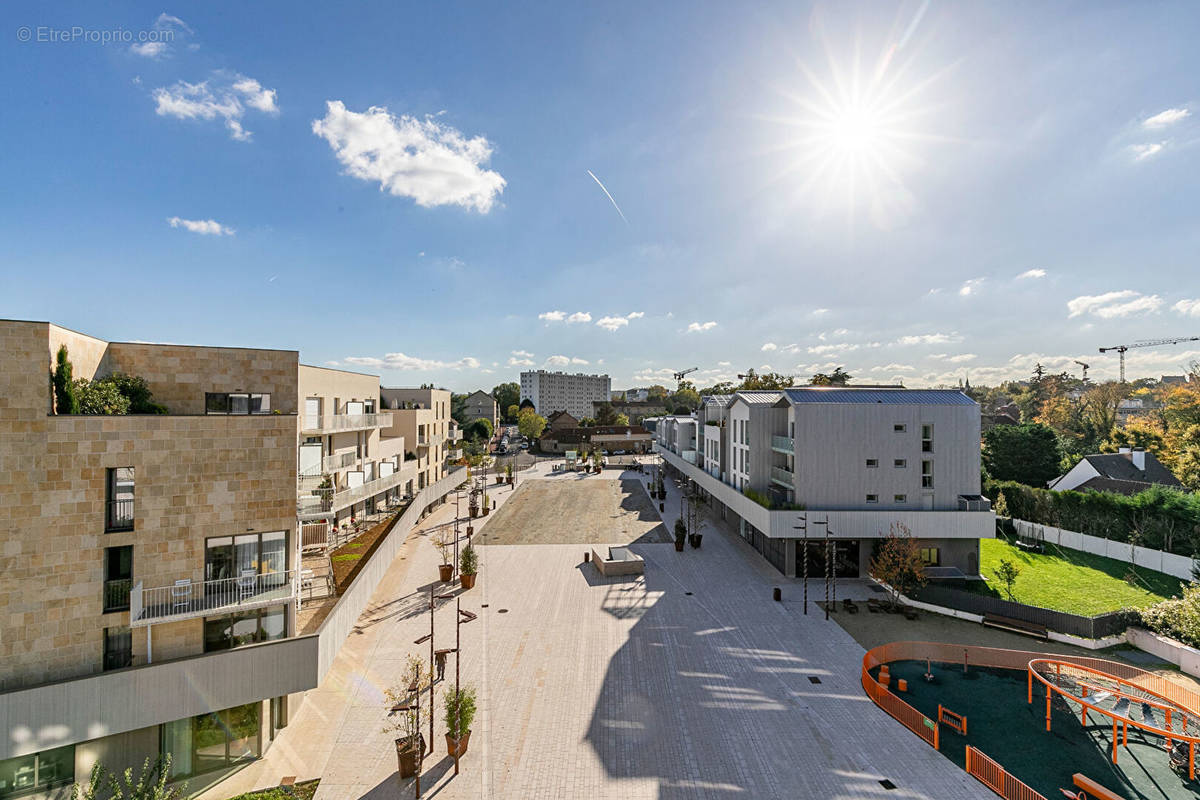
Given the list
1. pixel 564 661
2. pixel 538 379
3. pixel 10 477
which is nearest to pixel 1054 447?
pixel 564 661

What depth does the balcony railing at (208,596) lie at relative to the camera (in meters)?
12.5

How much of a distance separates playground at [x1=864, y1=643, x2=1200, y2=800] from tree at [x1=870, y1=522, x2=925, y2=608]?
5.62m

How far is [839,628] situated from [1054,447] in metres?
42.0

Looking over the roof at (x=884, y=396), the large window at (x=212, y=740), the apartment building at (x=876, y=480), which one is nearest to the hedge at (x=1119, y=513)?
the apartment building at (x=876, y=480)

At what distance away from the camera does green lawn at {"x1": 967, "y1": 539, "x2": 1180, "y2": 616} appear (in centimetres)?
2453

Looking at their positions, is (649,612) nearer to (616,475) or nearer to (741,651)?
(741,651)

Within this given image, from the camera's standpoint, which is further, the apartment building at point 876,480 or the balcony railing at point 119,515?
the apartment building at point 876,480

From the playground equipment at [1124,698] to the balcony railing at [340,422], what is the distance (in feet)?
101

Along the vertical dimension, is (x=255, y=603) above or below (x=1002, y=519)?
above

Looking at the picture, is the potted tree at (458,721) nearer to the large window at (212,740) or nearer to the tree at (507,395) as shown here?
the large window at (212,740)

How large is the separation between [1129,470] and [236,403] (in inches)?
2458

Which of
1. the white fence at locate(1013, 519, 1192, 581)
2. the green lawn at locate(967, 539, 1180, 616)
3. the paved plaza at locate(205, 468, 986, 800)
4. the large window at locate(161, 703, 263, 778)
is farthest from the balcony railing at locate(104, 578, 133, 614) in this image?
the white fence at locate(1013, 519, 1192, 581)

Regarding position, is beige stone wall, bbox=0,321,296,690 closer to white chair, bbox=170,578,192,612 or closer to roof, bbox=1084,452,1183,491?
white chair, bbox=170,578,192,612

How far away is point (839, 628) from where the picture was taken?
21469mm
